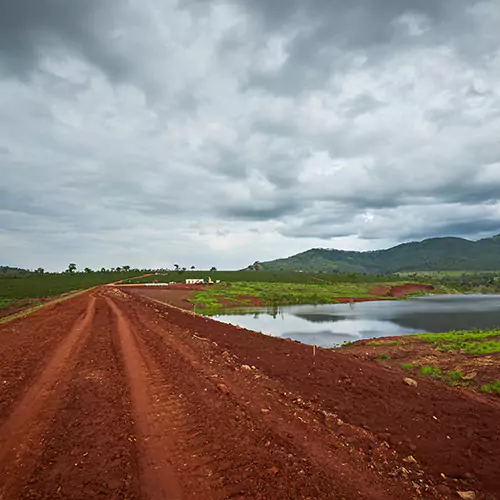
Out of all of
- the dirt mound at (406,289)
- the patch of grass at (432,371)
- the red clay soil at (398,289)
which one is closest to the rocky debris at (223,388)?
the patch of grass at (432,371)

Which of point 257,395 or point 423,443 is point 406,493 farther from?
point 257,395

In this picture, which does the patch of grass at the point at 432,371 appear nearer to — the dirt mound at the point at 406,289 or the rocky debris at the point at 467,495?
the rocky debris at the point at 467,495

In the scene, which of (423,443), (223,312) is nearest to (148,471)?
(423,443)

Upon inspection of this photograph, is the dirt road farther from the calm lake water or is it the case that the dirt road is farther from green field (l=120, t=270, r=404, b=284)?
green field (l=120, t=270, r=404, b=284)

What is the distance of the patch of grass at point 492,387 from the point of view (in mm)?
12855

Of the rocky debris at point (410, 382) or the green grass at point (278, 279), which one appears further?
the green grass at point (278, 279)

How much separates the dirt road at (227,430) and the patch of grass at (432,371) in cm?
277

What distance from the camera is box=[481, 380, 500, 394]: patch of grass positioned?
12.9m

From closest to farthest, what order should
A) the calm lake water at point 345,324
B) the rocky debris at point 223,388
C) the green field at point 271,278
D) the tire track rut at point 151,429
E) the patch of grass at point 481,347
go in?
1. the tire track rut at point 151,429
2. the rocky debris at point 223,388
3. the patch of grass at point 481,347
4. the calm lake water at point 345,324
5. the green field at point 271,278

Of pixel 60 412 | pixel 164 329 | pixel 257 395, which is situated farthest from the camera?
pixel 164 329

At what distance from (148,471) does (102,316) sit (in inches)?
893

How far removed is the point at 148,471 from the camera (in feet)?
19.3

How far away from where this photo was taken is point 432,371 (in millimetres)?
15961

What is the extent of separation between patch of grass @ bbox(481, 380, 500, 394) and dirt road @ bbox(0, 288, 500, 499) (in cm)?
166
